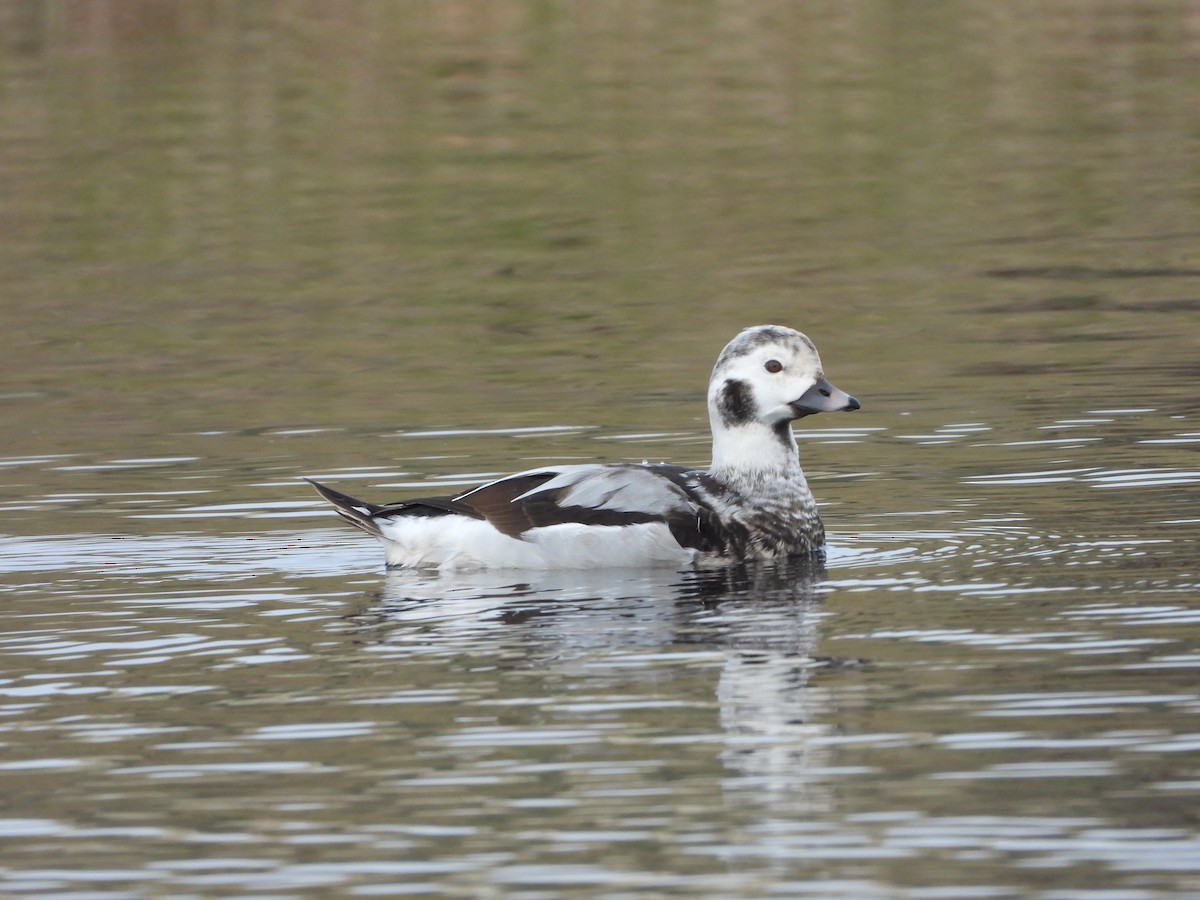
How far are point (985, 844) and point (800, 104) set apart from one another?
26.7 m

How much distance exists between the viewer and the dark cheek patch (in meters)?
11.6

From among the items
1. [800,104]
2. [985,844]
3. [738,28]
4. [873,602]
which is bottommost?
[985,844]

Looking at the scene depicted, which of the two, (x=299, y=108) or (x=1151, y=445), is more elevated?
(x=299, y=108)

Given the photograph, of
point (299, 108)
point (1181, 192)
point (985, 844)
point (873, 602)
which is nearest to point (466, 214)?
point (1181, 192)

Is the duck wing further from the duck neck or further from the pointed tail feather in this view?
the duck neck

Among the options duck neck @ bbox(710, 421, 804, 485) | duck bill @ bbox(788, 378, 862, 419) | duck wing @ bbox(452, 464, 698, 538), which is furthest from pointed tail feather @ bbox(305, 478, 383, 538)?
duck bill @ bbox(788, 378, 862, 419)

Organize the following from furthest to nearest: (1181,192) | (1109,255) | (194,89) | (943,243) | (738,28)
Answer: (738,28)
(194,89)
(1181,192)
(943,243)
(1109,255)

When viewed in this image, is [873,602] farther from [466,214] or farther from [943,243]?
[466,214]

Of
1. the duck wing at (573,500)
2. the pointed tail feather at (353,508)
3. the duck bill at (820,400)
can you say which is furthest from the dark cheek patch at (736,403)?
the pointed tail feather at (353,508)

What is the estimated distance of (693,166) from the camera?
2803 centimetres

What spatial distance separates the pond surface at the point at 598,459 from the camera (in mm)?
6984

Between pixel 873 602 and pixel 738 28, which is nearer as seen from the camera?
pixel 873 602

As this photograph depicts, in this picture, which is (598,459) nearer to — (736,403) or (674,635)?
(736,403)

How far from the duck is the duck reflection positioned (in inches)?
4.4
